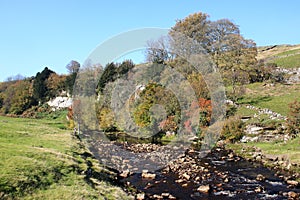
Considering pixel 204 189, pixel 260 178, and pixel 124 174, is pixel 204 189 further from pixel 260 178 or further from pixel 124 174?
pixel 124 174

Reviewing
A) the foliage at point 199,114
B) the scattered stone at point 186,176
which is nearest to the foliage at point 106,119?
Answer: the foliage at point 199,114

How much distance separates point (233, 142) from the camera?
124 ft

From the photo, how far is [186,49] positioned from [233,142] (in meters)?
29.1

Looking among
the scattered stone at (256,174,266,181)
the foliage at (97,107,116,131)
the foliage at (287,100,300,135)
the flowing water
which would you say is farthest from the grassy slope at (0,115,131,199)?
the foliage at (97,107,116,131)

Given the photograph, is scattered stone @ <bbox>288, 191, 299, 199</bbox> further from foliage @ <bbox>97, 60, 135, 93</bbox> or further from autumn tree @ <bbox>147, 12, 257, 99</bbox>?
foliage @ <bbox>97, 60, 135, 93</bbox>

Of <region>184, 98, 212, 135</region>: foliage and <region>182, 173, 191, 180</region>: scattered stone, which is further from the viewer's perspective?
<region>184, 98, 212, 135</region>: foliage

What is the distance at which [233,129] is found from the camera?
38.0 metres

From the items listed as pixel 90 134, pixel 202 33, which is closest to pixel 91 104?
pixel 90 134

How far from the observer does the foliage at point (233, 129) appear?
124ft

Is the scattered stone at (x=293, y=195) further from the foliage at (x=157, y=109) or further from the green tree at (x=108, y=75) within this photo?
the green tree at (x=108, y=75)

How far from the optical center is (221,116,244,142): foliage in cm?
3772

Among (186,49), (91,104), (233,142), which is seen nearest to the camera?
(233,142)

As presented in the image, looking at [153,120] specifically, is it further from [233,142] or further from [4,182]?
[4,182]

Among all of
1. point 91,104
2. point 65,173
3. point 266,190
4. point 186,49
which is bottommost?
point 266,190
